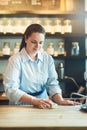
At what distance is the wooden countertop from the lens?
1.27 m

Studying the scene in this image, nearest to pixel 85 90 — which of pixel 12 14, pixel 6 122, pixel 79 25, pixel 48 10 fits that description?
pixel 79 25

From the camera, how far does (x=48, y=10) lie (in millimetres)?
3439

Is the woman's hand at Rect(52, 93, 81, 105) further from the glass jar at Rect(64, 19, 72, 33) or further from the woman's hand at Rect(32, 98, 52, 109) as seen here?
the glass jar at Rect(64, 19, 72, 33)

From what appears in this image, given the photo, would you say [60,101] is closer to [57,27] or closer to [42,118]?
[42,118]

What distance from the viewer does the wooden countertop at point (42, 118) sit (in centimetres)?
127

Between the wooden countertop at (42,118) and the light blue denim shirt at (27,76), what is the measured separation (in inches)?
7.9

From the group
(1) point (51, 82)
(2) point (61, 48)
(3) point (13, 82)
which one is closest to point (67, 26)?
(2) point (61, 48)

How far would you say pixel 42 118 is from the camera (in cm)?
142

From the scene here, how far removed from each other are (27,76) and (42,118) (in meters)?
0.62

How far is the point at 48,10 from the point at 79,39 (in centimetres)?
58

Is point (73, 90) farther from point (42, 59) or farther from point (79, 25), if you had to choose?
point (42, 59)

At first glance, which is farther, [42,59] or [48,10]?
[48,10]

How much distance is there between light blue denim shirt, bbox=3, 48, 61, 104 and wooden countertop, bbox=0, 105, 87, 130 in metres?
0.20

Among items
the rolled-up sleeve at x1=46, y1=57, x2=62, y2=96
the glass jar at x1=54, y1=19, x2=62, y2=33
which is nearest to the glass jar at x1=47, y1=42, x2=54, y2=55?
the glass jar at x1=54, y1=19, x2=62, y2=33
